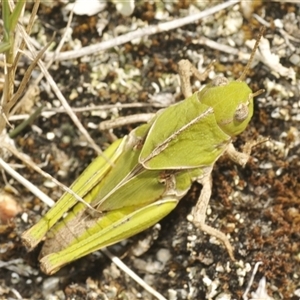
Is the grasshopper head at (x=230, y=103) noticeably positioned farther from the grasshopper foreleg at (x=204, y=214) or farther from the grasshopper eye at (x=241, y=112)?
the grasshopper foreleg at (x=204, y=214)

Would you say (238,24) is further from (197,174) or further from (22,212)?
(22,212)

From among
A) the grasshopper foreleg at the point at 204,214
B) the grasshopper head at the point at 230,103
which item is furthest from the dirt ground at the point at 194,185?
the grasshopper head at the point at 230,103

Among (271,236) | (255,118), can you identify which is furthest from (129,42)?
(271,236)

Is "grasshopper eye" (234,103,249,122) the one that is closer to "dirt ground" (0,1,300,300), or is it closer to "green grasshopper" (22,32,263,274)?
"green grasshopper" (22,32,263,274)

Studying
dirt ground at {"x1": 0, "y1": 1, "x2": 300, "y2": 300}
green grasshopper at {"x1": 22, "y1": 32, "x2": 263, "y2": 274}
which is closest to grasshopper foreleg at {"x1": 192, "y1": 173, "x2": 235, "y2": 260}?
green grasshopper at {"x1": 22, "y1": 32, "x2": 263, "y2": 274}

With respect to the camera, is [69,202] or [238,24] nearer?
[69,202]

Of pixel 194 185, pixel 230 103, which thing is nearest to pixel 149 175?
pixel 194 185

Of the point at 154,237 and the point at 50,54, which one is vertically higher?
the point at 50,54

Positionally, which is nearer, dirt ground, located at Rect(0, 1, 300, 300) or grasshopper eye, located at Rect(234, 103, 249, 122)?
grasshopper eye, located at Rect(234, 103, 249, 122)

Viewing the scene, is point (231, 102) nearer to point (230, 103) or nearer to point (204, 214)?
point (230, 103)
